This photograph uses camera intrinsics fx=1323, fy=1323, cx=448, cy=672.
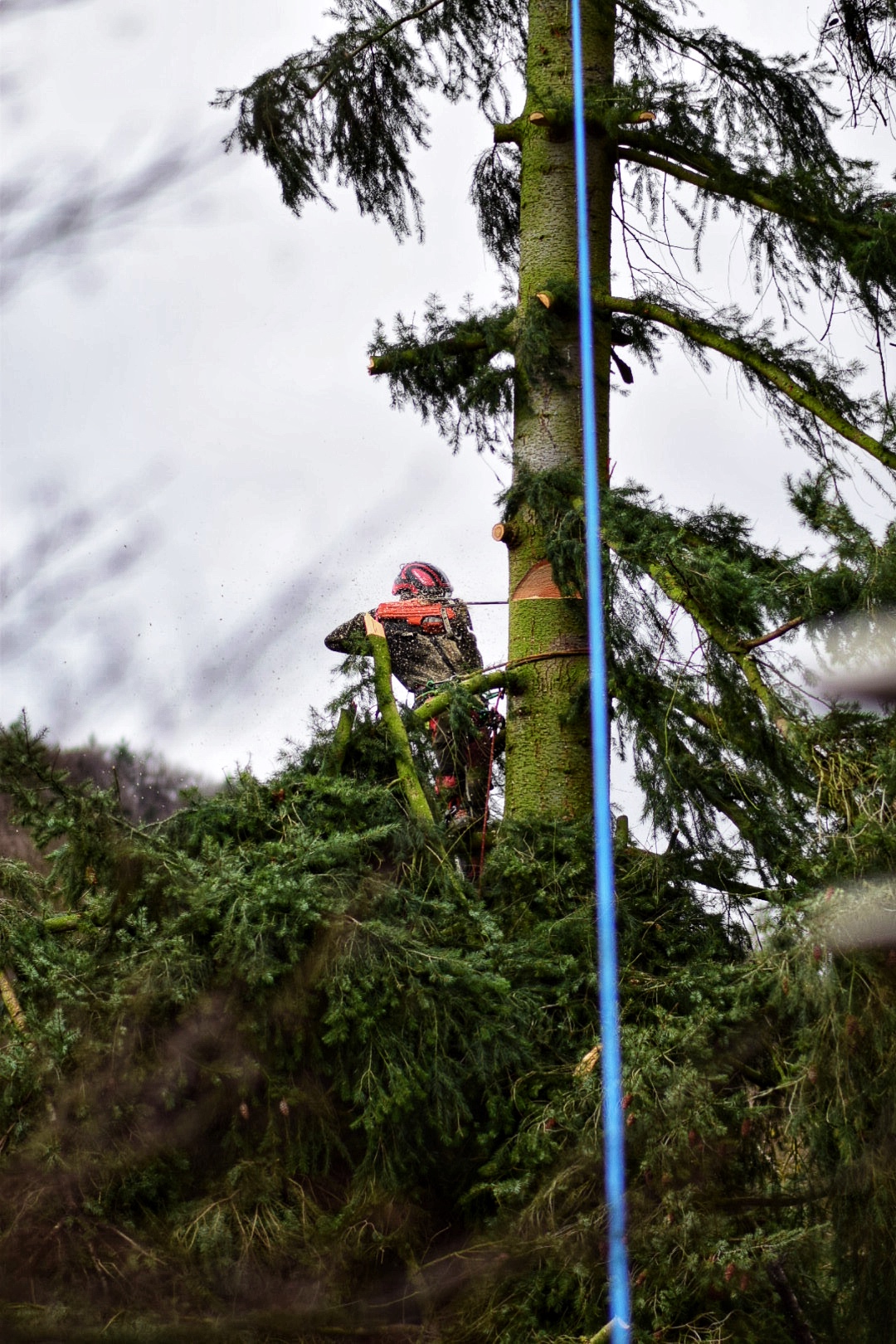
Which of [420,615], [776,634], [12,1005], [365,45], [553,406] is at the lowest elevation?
[12,1005]

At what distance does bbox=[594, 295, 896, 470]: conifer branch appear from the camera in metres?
5.18

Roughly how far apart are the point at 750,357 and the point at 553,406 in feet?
3.01

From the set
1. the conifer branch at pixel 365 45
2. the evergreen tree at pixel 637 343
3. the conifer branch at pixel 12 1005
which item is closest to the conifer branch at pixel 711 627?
the evergreen tree at pixel 637 343

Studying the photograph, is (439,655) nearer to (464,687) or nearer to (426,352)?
(464,687)

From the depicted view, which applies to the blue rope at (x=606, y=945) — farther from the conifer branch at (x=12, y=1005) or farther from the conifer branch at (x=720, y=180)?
the conifer branch at (x=720, y=180)

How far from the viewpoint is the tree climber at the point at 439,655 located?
569 cm

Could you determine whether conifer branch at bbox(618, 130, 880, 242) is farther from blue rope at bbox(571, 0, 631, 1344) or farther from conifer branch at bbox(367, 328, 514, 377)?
blue rope at bbox(571, 0, 631, 1344)

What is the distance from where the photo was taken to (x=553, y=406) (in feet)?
20.1

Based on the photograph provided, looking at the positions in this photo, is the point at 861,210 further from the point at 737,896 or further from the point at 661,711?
the point at 737,896

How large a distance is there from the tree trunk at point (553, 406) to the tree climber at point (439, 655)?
18cm

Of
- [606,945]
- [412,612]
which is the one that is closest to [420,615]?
[412,612]

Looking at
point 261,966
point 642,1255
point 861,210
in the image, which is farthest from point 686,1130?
point 861,210

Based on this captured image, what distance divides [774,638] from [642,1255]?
75.6 inches

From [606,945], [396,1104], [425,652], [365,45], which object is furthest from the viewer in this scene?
[365,45]
